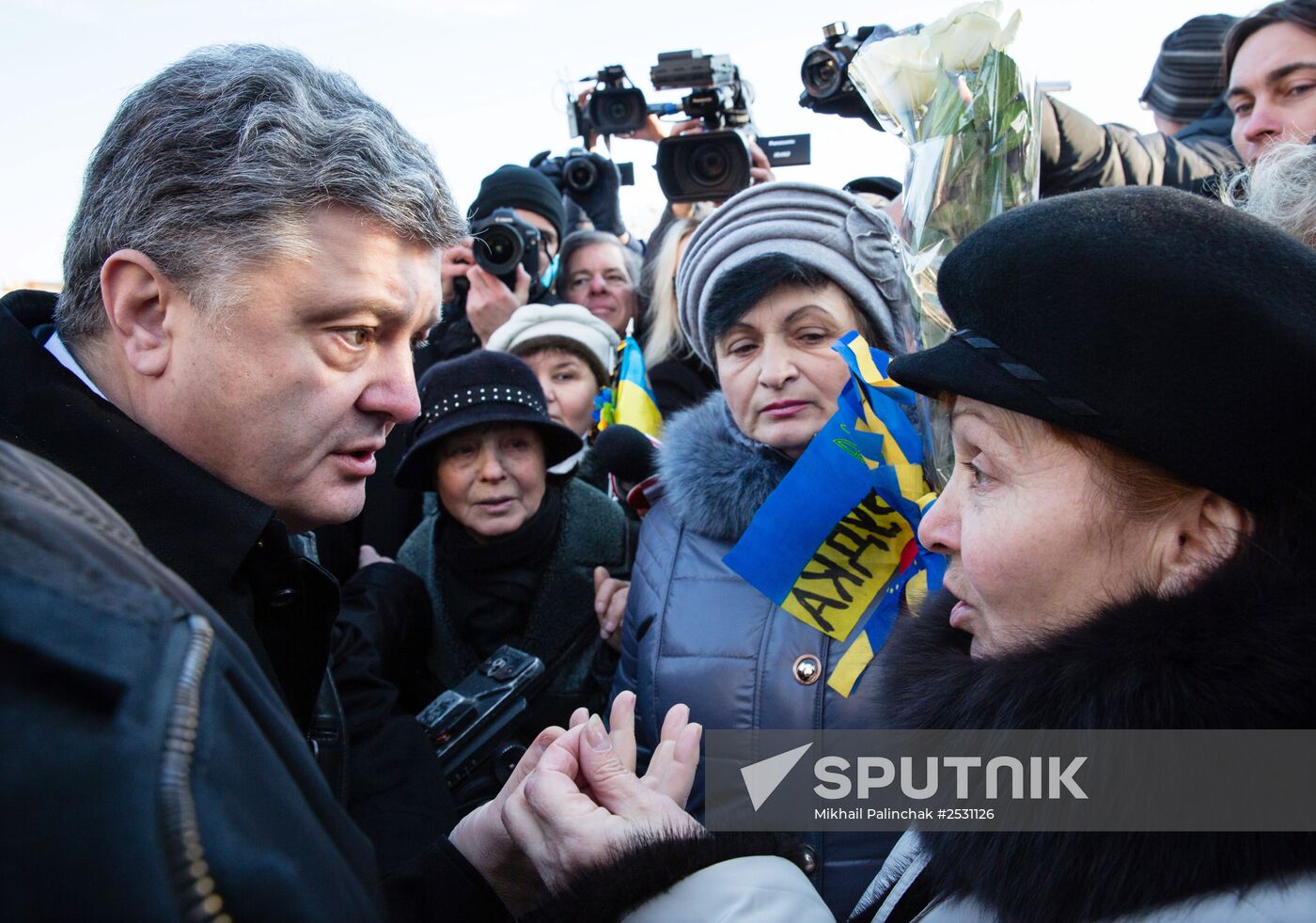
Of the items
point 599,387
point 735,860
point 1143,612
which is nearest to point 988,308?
point 1143,612

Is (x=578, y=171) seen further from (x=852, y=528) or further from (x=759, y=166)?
(x=852, y=528)

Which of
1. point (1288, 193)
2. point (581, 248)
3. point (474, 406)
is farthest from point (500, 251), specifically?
point (1288, 193)

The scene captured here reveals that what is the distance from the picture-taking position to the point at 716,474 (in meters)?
2.17

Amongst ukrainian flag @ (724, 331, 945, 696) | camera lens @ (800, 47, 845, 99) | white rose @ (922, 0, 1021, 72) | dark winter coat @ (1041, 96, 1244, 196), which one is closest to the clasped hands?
ukrainian flag @ (724, 331, 945, 696)

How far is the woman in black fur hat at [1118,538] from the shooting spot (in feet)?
3.15

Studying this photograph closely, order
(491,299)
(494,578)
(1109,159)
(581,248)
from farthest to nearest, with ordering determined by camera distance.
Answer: (581,248) < (491,299) < (494,578) < (1109,159)

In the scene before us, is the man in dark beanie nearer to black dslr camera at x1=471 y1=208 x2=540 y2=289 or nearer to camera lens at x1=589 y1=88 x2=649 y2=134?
black dslr camera at x1=471 y1=208 x2=540 y2=289

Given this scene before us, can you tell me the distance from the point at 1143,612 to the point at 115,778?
3.19 ft

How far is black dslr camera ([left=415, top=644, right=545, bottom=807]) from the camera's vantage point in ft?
7.12

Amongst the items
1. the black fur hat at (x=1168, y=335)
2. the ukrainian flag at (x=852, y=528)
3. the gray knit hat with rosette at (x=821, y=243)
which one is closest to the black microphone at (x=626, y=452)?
the gray knit hat with rosette at (x=821, y=243)

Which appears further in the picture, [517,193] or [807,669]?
[517,193]

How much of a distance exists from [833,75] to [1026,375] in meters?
2.50

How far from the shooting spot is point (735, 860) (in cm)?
120

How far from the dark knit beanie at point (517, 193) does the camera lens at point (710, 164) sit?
1.03 meters
